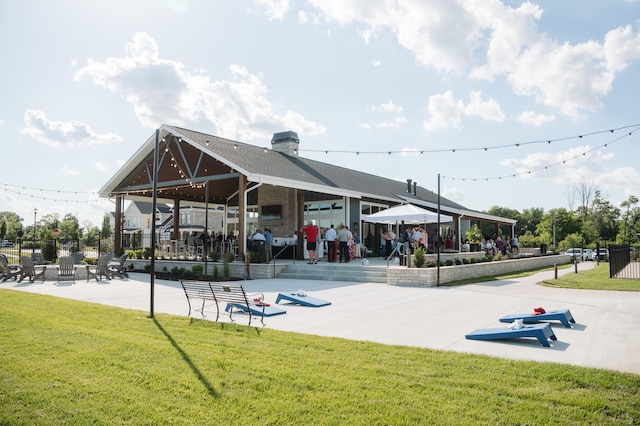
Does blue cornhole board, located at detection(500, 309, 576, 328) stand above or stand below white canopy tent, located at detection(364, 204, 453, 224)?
below

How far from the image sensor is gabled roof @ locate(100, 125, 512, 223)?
1679 cm

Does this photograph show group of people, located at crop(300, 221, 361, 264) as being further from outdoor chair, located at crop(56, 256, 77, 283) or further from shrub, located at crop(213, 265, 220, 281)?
outdoor chair, located at crop(56, 256, 77, 283)

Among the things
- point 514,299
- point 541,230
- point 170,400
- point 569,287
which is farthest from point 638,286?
point 541,230

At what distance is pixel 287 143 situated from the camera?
23.1 meters

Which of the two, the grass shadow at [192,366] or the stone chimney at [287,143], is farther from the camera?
the stone chimney at [287,143]

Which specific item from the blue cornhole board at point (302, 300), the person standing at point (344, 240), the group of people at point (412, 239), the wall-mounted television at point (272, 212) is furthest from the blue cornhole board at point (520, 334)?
the wall-mounted television at point (272, 212)

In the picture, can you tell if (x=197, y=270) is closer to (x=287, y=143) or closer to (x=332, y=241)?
(x=332, y=241)

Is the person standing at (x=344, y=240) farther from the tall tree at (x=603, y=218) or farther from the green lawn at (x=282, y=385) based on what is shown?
the tall tree at (x=603, y=218)

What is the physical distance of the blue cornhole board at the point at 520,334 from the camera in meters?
5.81

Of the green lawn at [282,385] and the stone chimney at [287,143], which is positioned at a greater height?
the stone chimney at [287,143]

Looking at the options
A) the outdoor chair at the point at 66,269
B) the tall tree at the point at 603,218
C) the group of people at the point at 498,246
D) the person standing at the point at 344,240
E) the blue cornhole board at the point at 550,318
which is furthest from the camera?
the tall tree at the point at 603,218

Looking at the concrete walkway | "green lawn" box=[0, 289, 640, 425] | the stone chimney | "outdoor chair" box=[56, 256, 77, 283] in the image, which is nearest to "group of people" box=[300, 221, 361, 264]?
the concrete walkway

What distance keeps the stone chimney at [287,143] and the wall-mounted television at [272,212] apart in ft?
11.6

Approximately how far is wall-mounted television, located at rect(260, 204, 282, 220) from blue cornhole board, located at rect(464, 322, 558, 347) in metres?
14.8
